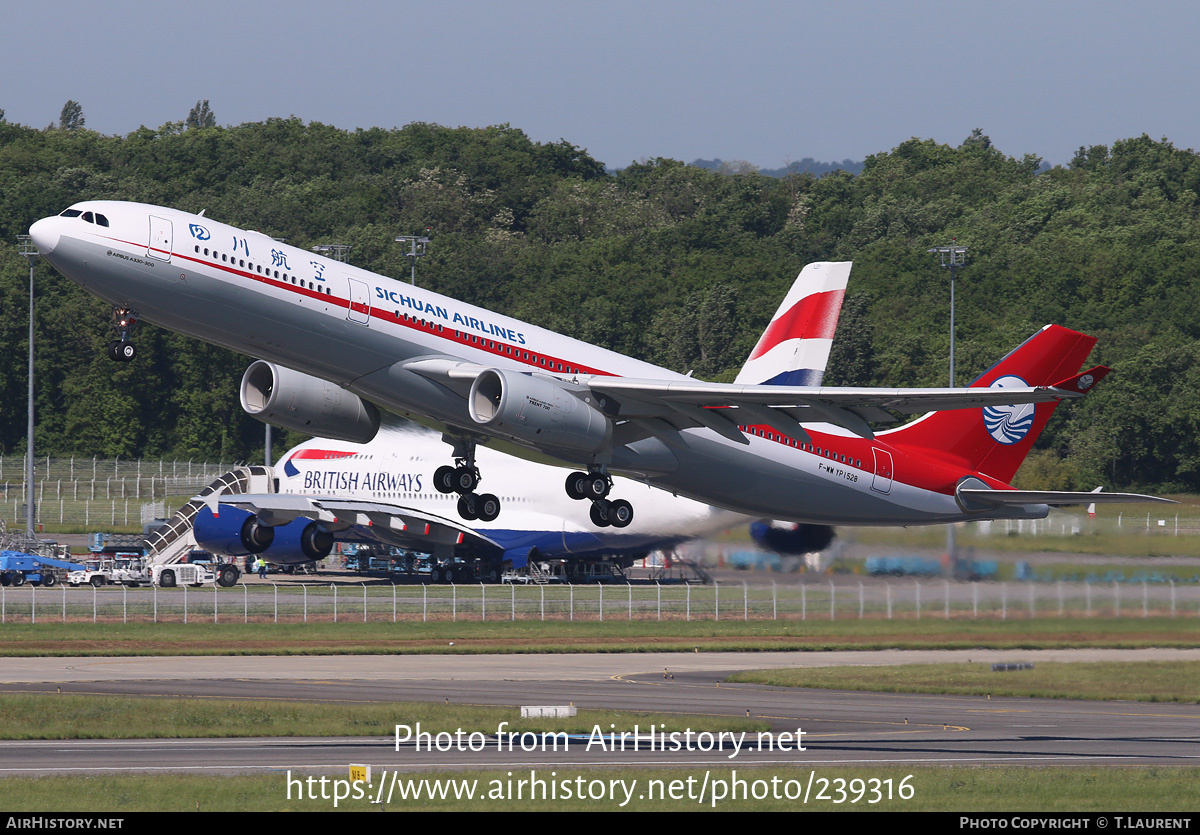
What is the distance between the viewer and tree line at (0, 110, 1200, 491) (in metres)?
102

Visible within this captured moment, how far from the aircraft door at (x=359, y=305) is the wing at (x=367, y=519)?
1528 inches

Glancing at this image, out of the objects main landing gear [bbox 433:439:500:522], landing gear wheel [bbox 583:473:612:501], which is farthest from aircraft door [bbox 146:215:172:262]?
landing gear wheel [bbox 583:473:612:501]

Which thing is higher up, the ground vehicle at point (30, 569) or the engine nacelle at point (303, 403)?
the engine nacelle at point (303, 403)

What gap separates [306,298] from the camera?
33.5 m

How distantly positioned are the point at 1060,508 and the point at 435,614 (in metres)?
25.6

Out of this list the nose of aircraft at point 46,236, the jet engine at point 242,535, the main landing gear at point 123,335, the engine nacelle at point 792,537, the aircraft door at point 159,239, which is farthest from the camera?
the jet engine at point 242,535

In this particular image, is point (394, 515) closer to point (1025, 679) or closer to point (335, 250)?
point (335, 250)

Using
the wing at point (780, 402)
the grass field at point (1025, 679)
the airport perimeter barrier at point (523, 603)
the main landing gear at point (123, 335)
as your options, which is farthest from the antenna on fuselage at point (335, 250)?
the main landing gear at point (123, 335)

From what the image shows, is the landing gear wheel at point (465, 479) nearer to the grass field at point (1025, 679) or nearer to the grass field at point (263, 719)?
the grass field at point (263, 719)

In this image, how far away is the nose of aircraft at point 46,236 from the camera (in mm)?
31578

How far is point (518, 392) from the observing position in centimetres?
3447

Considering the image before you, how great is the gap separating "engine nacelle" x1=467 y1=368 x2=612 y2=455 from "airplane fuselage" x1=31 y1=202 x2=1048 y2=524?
0.52 metres
